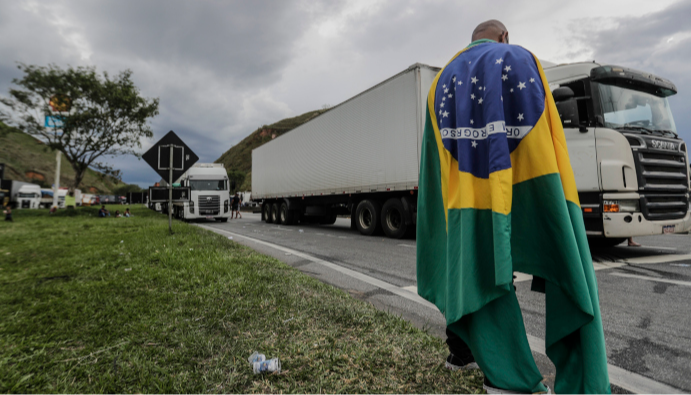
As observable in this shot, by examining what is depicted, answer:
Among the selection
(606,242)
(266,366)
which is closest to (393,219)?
(606,242)

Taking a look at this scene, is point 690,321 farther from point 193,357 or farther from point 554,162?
point 193,357

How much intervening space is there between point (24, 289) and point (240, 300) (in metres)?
2.50

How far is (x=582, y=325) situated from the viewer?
1.46 meters

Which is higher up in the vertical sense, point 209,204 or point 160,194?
point 160,194

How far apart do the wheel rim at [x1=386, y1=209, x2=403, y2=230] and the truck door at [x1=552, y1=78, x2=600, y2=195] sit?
16.3 ft

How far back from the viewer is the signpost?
31.1ft

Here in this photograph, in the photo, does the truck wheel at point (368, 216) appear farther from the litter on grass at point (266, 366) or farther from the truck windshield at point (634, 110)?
the litter on grass at point (266, 366)

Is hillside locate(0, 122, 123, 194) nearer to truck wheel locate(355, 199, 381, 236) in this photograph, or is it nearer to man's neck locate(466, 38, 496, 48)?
truck wheel locate(355, 199, 381, 236)

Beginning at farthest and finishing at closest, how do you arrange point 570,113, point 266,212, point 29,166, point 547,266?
1. point 29,166
2. point 266,212
3. point 570,113
4. point 547,266

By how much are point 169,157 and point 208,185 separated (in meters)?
11.2

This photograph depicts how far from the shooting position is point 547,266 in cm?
153

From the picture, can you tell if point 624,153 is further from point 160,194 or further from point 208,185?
point 208,185

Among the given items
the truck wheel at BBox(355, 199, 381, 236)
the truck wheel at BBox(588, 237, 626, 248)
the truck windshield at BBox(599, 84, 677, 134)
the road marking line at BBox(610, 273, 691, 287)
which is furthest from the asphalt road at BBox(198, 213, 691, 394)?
the truck wheel at BBox(355, 199, 381, 236)

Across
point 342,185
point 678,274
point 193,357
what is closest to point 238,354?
point 193,357
